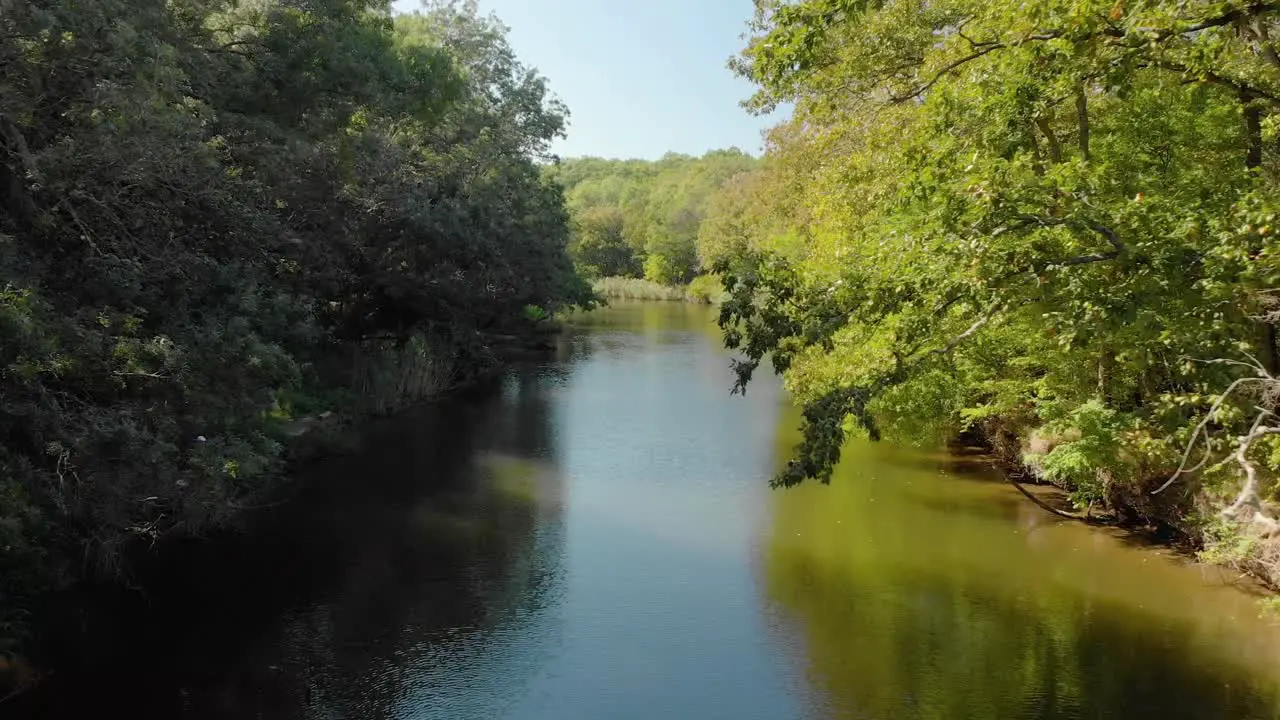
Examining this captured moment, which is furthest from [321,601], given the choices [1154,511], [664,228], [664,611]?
[664,228]

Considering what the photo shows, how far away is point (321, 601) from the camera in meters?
10.4

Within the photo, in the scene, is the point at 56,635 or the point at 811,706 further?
the point at 56,635

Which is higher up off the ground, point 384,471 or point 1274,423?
point 1274,423

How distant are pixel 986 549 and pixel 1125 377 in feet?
9.05

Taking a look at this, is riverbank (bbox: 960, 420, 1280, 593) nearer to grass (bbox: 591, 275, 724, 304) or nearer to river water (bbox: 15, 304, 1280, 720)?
river water (bbox: 15, 304, 1280, 720)

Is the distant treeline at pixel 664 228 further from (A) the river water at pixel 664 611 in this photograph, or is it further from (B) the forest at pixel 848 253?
(A) the river water at pixel 664 611

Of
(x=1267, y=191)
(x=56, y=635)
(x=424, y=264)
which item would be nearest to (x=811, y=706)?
(x=1267, y=191)

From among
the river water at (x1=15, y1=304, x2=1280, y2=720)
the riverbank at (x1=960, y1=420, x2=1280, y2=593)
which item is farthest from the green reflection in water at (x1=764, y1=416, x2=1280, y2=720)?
the riverbank at (x1=960, y1=420, x2=1280, y2=593)

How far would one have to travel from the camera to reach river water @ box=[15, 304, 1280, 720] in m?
8.41

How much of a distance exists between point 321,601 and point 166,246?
400cm

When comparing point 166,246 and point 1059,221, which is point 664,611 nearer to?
point 1059,221

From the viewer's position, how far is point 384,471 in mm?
16047

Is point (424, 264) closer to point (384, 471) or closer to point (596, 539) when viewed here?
point (384, 471)

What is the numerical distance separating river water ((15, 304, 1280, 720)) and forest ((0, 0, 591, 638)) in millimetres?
1096
